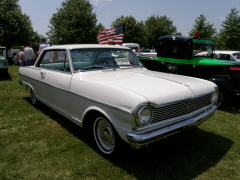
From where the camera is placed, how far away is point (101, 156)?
2.80 m

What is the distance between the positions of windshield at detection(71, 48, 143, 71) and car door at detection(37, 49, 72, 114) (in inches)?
7.5

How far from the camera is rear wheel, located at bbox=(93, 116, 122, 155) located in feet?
8.17

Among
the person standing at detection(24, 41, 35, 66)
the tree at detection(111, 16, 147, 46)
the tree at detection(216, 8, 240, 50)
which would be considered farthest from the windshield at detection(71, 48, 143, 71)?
the tree at detection(111, 16, 147, 46)

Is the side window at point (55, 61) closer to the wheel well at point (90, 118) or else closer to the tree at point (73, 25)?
the wheel well at point (90, 118)

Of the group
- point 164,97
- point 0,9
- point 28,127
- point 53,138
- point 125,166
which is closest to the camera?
point 164,97

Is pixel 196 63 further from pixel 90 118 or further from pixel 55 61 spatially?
pixel 90 118

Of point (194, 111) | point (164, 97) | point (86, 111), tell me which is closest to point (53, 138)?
point (86, 111)

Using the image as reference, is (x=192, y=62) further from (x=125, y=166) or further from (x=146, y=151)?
(x=125, y=166)

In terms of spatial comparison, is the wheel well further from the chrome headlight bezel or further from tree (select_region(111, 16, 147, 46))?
tree (select_region(111, 16, 147, 46))

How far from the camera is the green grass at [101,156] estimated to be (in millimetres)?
2432

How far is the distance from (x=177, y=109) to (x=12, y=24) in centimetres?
2636

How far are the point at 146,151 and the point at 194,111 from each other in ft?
2.95

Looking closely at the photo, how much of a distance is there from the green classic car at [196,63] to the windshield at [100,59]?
7.90ft

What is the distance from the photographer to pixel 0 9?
77.0 ft
